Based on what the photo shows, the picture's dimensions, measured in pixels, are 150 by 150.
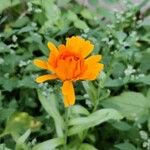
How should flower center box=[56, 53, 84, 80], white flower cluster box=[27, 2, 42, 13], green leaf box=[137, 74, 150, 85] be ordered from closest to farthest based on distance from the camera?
flower center box=[56, 53, 84, 80], green leaf box=[137, 74, 150, 85], white flower cluster box=[27, 2, 42, 13]

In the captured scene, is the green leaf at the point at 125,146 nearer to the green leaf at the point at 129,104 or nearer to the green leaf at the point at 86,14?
the green leaf at the point at 129,104

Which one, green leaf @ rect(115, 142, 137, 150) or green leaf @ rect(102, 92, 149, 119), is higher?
green leaf @ rect(102, 92, 149, 119)

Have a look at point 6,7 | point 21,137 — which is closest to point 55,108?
point 21,137

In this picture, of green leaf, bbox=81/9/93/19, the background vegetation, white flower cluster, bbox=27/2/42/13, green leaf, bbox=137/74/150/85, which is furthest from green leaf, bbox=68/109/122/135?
green leaf, bbox=81/9/93/19

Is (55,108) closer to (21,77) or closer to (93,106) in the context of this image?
(93,106)

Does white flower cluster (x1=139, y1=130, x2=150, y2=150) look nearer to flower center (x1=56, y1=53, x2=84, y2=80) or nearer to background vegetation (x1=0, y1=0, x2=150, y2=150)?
background vegetation (x1=0, y1=0, x2=150, y2=150)

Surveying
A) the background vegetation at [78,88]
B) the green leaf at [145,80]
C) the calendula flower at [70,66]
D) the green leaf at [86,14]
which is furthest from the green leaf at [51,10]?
the calendula flower at [70,66]

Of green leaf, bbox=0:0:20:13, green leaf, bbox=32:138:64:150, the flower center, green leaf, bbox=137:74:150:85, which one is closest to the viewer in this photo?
the flower center
